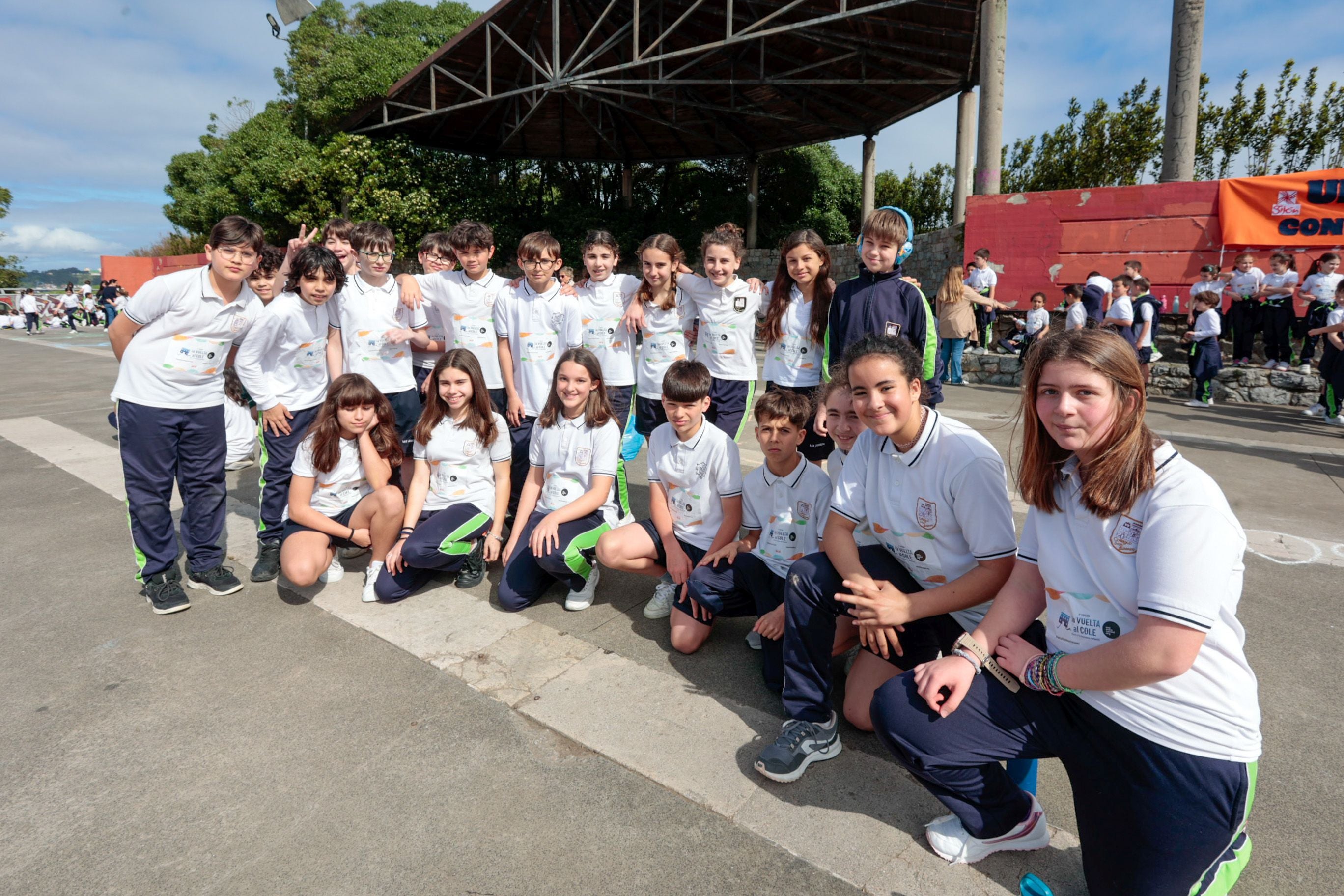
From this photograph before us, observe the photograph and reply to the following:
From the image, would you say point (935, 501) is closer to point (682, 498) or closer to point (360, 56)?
point (682, 498)

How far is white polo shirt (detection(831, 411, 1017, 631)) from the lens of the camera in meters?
2.14

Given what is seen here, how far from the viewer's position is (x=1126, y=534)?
1.62 meters

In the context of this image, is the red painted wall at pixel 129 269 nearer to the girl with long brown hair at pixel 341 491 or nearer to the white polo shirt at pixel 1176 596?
the girl with long brown hair at pixel 341 491

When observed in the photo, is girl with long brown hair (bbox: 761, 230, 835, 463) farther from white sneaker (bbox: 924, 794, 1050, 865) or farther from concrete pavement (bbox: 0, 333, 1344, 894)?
white sneaker (bbox: 924, 794, 1050, 865)

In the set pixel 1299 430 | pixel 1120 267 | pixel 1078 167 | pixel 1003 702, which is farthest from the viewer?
pixel 1078 167

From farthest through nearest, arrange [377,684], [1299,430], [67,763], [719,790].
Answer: [1299,430], [377,684], [67,763], [719,790]

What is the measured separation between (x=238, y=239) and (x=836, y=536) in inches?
116

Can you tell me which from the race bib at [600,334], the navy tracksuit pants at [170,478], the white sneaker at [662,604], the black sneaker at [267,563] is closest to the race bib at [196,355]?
the navy tracksuit pants at [170,478]

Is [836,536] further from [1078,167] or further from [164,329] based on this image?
[1078,167]

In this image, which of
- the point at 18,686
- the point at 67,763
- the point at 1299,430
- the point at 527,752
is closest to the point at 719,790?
the point at 527,752

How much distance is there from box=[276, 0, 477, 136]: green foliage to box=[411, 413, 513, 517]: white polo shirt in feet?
52.5

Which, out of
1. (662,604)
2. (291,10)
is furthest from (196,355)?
(291,10)

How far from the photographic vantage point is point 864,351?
2.31 metres

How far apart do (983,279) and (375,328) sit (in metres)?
9.86
